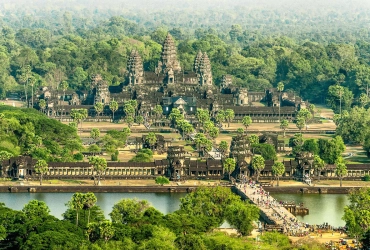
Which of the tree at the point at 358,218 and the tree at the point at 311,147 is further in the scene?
the tree at the point at 311,147

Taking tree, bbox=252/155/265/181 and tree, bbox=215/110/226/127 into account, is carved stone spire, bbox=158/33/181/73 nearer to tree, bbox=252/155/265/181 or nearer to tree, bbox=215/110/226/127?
tree, bbox=215/110/226/127

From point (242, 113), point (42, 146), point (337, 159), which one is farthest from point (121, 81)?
point (337, 159)

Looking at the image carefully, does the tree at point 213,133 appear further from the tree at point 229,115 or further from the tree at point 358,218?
the tree at point 358,218

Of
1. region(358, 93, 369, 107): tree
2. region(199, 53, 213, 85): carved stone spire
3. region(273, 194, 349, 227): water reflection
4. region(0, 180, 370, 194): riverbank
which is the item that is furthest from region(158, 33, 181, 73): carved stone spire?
region(273, 194, 349, 227): water reflection

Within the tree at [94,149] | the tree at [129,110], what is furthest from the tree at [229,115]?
the tree at [94,149]

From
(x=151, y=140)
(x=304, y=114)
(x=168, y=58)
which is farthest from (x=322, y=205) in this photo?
(x=168, y=58)

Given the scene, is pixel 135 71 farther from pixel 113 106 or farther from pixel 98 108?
pixel 113 106
